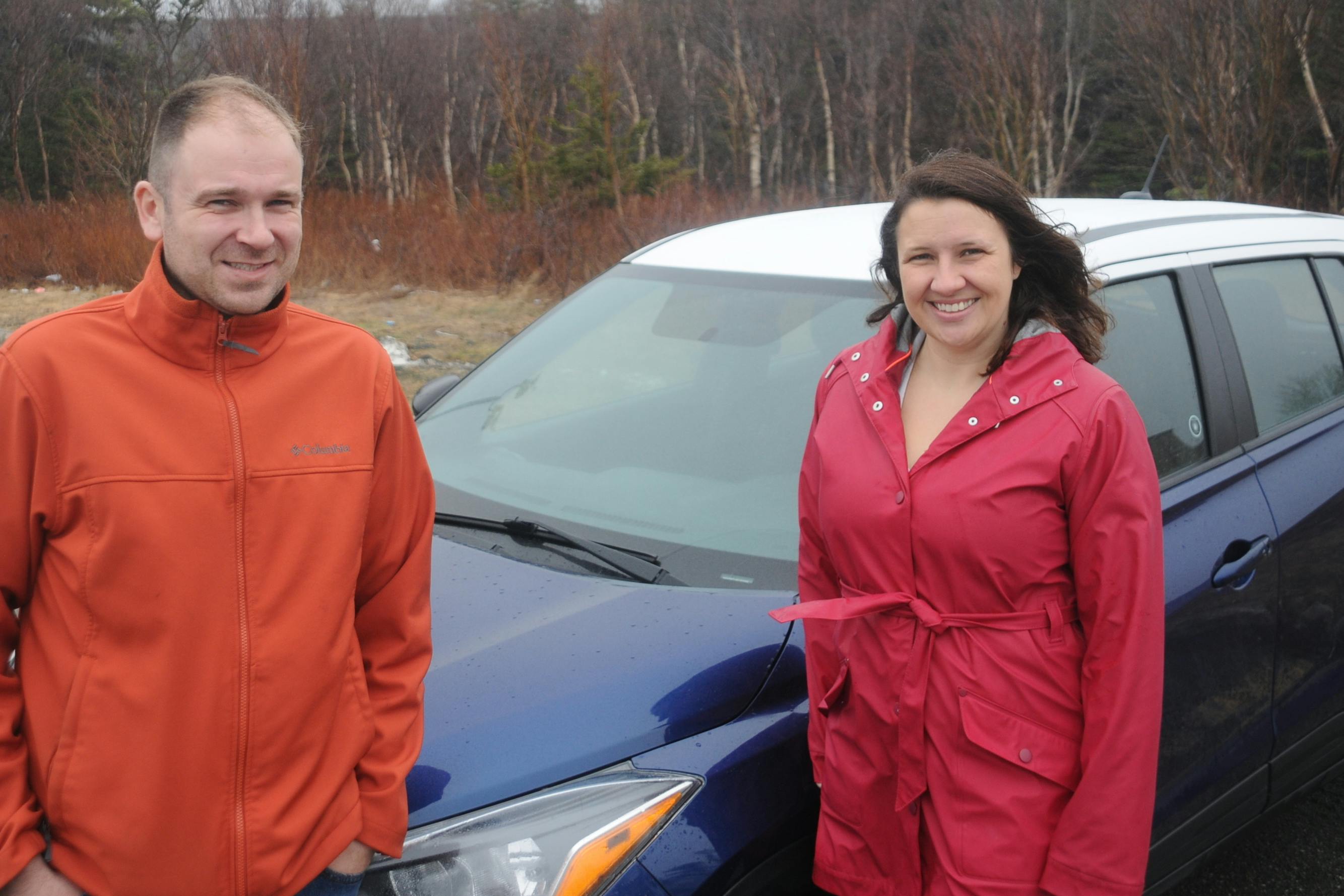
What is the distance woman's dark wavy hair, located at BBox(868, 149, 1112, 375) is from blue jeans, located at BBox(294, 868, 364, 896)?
3.93 feet

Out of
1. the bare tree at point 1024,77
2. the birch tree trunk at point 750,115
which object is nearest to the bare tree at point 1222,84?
the bare tree at point 1024,77

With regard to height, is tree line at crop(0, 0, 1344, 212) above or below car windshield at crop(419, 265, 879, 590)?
above

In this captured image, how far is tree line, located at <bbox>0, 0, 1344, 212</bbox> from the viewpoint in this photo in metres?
20.3

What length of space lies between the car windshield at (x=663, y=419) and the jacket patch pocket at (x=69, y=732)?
1.07 m

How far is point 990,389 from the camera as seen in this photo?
177cm

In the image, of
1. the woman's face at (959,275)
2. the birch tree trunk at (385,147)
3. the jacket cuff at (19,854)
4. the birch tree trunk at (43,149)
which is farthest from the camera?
the birch tree trunk at (385,147)

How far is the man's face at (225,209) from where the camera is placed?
1.51 meters

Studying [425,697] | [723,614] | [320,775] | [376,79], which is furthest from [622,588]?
[376,79]

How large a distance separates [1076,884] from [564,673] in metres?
0.82

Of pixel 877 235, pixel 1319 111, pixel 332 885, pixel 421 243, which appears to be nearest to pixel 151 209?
pixel 332 885

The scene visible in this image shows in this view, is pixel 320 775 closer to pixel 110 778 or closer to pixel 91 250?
pixel 110 778

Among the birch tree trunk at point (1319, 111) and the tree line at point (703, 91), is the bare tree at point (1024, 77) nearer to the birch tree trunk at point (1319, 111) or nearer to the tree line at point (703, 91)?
the tree line at point (703, 91)

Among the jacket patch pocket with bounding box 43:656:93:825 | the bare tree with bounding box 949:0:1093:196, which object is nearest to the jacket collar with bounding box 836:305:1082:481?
the jacket patch pocket with bounding box 43:656:93:825

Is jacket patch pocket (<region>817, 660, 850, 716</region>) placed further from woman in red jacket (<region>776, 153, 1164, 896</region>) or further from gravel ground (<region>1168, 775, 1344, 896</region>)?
gravel ground (<region>1168, 775, 1344, 896</region>)
